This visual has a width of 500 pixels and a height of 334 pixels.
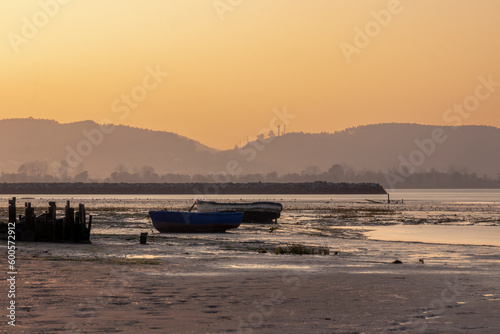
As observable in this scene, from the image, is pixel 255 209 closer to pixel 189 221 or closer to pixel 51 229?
pixel 189 221

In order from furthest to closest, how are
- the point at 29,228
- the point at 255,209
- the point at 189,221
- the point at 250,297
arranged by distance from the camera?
the point at 255,209
the point at 189,221
the point at 29,228
the point at 250,297

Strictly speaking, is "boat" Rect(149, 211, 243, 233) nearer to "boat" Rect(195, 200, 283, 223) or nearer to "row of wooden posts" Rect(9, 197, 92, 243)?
"row of wooden posts" Rect(9, 197, 92, 243)

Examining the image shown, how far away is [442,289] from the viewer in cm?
2077

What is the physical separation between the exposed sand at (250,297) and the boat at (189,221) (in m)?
21.9

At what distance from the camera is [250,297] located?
18.9 metres

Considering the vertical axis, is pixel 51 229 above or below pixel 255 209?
below

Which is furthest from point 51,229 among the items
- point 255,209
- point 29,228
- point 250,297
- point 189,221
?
point 255,209

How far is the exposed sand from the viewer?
15.0 metres

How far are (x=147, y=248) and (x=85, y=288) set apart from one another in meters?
15.5

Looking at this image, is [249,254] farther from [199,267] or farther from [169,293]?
[169,293]

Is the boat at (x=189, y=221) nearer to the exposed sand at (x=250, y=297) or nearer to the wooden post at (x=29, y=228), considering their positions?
the wooden post at (x=29, y=228)

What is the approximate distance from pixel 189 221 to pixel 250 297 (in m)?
32.1

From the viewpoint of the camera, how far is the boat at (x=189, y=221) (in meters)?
50.5

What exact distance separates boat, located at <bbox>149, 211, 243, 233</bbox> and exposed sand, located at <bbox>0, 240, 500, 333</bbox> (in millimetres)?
21939
